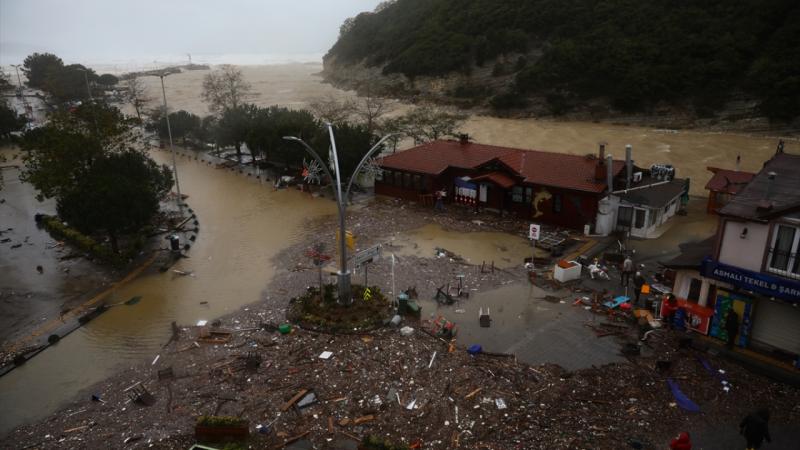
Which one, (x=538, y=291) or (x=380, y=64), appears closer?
(x=538, y=291)

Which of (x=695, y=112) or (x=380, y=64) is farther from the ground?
(x=380, y=64)

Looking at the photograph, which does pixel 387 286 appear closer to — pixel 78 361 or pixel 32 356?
pixel 78 361

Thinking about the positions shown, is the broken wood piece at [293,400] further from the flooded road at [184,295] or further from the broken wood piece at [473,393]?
the flooded road at [184,295]

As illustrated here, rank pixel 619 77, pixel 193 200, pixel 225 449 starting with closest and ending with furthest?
pixel 225 449 → pixel 193 200 → pixel 619 77

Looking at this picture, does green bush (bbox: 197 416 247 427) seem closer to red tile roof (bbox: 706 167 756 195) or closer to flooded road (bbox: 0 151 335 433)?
flooded road (bbox: 0 151 335 433)

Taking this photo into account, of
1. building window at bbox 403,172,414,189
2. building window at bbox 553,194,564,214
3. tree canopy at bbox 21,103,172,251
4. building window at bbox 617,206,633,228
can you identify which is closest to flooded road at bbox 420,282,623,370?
building window at bbox 553,194,564,214

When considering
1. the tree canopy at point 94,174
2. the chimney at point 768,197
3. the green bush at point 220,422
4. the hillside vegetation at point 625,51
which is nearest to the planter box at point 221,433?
the green bush at point 220,422

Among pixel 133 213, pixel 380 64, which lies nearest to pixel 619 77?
pixel 380 64
